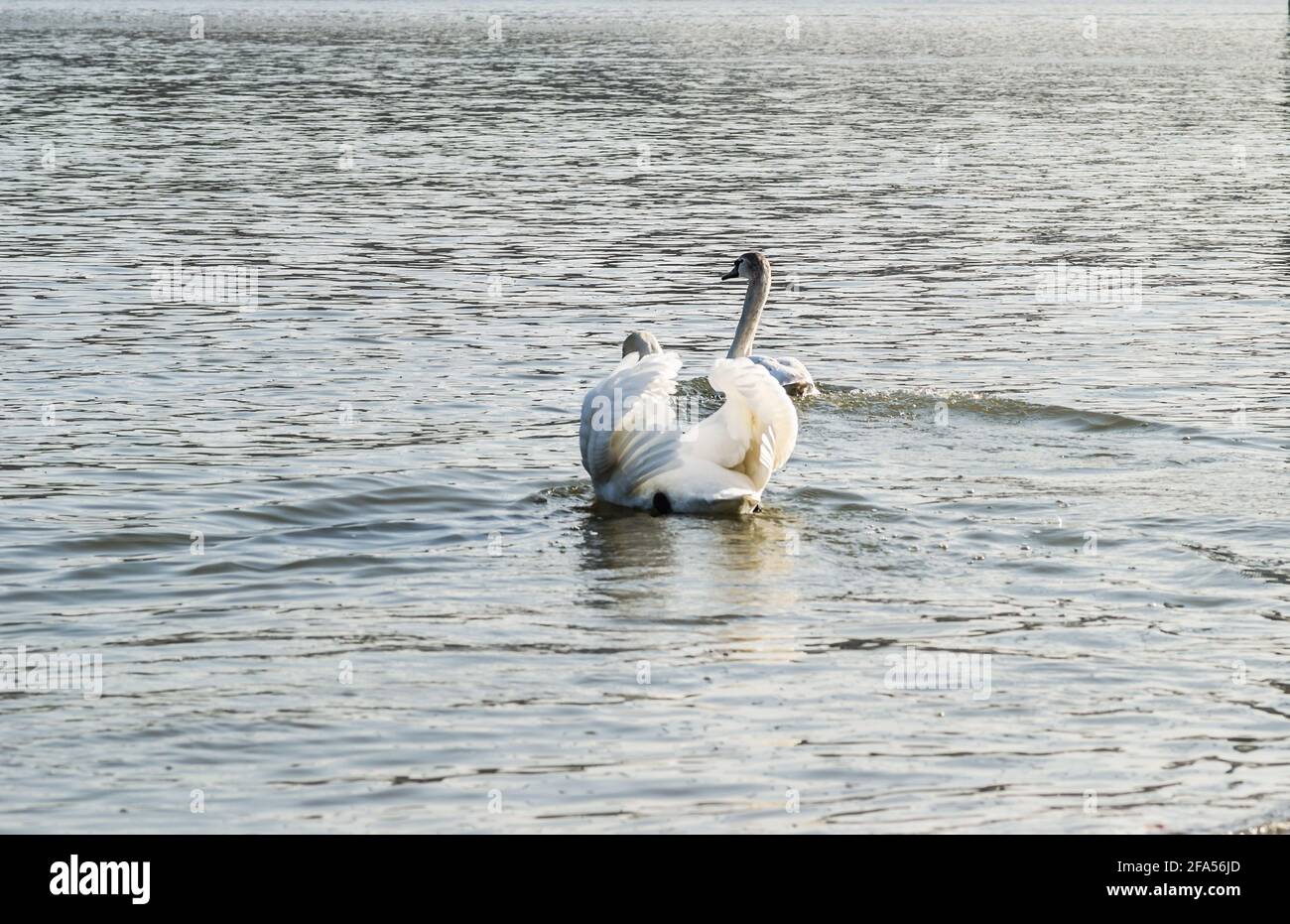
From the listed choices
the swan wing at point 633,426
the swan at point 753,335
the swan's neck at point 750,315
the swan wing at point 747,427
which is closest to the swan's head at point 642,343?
the swan at point 753,335

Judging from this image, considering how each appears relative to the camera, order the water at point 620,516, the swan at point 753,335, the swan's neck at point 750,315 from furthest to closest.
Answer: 1. the swan's neck at point 750,315
2. the swan at point 753,335
3. the water at point 620,516

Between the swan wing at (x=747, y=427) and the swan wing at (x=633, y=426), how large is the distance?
224mm

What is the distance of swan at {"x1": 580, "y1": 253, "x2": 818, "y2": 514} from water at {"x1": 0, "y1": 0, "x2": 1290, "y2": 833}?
1.06ft

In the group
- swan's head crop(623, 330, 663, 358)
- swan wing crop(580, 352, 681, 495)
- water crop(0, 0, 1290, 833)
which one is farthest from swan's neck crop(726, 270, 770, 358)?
swan wing crop(580, 352, 681, 495)

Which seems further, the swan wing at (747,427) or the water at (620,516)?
the swan wing at (747,427)

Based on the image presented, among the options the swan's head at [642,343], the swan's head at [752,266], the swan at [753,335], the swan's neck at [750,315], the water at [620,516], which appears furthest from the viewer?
the swan's head at [752,266]

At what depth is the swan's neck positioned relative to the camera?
17.0 metres

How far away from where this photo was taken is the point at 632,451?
43.1 feet

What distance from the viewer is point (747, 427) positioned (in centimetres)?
1300

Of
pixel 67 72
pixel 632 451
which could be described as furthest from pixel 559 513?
pixel 67 72

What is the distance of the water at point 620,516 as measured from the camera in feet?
29.0

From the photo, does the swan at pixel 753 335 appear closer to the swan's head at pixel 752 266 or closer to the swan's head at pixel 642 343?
the swan's head at pixel 752 266
